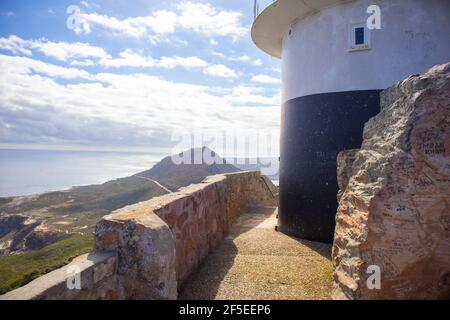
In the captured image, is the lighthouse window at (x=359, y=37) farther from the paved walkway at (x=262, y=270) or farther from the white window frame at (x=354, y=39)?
the paved walkway at (x=262, y=270)

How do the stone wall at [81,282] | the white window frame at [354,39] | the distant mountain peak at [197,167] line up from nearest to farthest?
the stone wall at [81,282]
the white window frame at [354,39]
the distant mountain peak at [197,167]

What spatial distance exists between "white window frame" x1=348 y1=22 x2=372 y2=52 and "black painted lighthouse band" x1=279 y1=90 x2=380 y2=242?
2.98 feet

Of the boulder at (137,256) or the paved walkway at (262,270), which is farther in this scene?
the paved walkway at (262,270)

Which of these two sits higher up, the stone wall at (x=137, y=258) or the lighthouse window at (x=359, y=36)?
the lighthouse window at (x=359, y=36)

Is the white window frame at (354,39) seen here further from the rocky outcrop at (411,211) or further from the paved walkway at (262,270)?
the paved walkway at (262,270)

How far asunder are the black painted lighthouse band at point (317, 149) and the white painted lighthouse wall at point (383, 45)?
0.34 meters

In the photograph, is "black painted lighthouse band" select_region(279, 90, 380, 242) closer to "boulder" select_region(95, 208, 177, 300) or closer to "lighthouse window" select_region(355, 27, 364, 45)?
"lighthouse window" select_region(355, 27, 364, 45)

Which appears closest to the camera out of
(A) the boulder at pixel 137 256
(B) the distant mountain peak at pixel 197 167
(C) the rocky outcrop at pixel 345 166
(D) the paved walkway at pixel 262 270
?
(A) the boulder at pixel 137 256

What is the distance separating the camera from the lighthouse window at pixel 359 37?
717 cm

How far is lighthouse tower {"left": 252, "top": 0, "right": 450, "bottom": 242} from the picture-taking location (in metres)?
6.98

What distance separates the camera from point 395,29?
7.02 meters

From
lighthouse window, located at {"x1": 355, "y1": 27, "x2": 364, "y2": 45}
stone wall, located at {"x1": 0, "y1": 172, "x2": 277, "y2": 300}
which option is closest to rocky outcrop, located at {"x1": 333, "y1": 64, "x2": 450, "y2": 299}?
stone wall, located at {"x1": 0, "y1": 172, "x2": 277, "y2": 300}

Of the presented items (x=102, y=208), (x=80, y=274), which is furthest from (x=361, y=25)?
(x=102, y=208)

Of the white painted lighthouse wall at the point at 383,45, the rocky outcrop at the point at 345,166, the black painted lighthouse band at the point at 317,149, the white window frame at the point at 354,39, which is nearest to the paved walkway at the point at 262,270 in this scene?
the black painted lighthouse band at the point at 317,149
